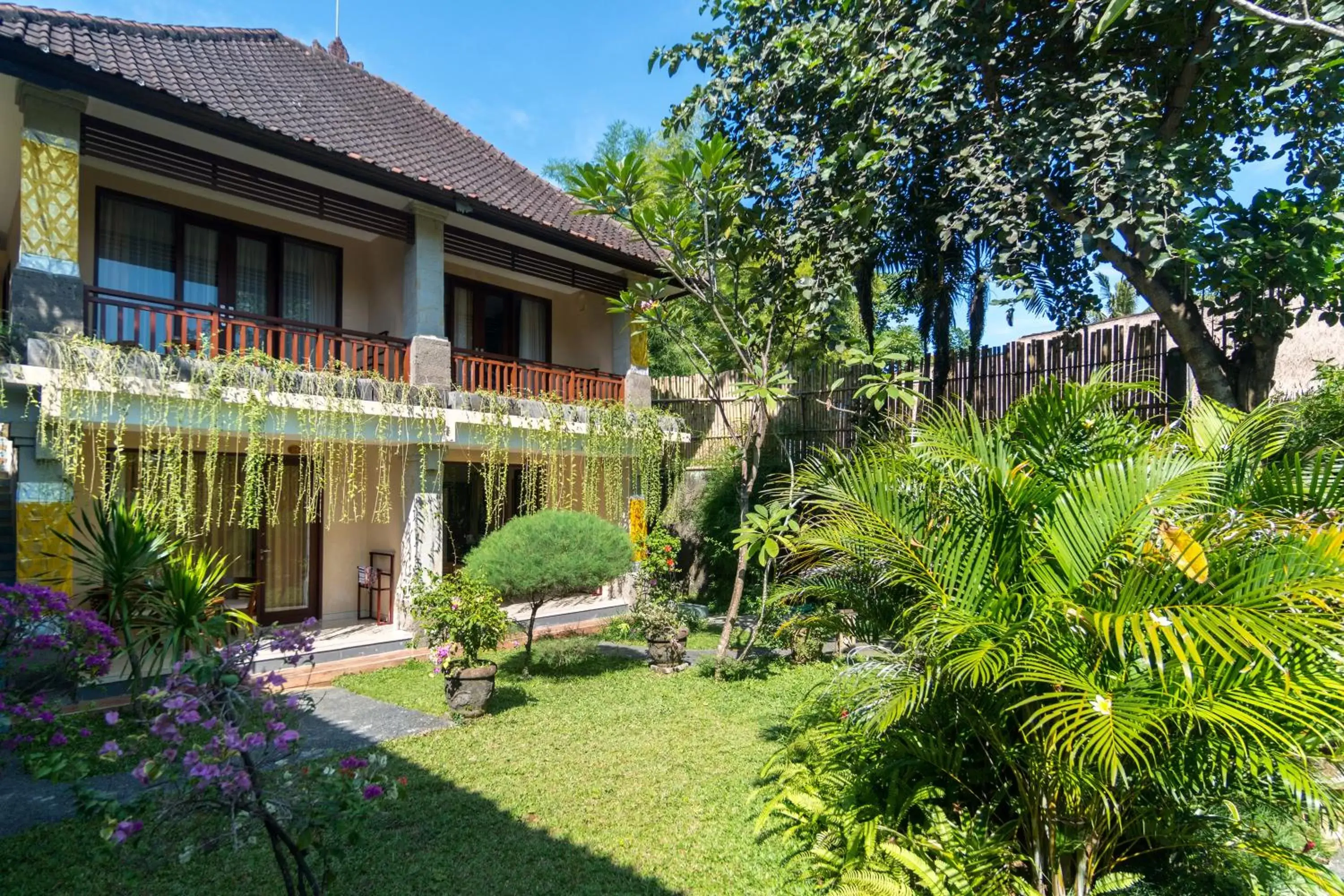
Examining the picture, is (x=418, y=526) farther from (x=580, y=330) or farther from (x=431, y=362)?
(x=580, y=330)

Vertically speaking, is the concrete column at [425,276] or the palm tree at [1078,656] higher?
the concrete column at [425,276]

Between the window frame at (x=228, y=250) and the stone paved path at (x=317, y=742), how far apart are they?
414 cm

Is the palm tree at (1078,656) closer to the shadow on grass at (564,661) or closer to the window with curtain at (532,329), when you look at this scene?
the shadow on grass at (564,661)

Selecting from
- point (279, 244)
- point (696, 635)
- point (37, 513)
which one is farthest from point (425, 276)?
→ point (696, 635)

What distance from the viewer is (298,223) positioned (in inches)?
360

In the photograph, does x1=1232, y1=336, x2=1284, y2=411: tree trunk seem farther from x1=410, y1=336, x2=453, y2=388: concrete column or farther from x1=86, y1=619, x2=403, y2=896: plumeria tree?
x1=410, y1=336, x2=453, y2=388: concrete column

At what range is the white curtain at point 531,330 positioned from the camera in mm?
11977

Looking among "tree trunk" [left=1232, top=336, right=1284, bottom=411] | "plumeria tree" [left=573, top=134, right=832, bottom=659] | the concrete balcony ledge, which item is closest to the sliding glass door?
the concrete balcony ledge

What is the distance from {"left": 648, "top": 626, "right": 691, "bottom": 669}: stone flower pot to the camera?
8.07 metres

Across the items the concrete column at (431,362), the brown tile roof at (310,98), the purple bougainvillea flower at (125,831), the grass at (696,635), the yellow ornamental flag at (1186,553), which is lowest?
the grass at (696,635)

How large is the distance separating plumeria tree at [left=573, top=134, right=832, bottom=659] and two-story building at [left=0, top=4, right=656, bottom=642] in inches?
97.9

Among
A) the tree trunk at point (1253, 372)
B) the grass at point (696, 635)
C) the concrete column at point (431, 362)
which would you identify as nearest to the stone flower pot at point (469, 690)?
the grass at point (696, 635)

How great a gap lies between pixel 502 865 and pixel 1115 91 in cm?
759

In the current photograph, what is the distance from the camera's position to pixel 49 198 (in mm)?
6340
